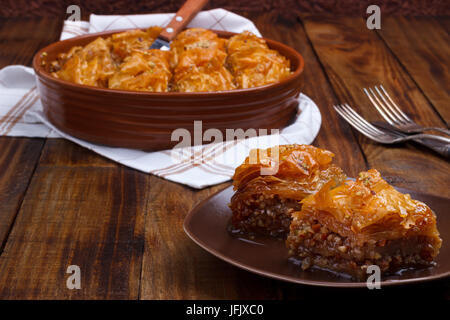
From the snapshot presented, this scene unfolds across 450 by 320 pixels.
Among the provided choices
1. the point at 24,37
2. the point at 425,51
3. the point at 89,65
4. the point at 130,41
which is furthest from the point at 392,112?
the point at 24,37

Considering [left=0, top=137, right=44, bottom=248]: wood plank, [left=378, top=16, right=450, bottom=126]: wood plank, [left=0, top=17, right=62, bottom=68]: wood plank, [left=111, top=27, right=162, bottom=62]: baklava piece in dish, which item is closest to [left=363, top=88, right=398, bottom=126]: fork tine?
[left=378, top=16, right=450, bottom=126]: wood plank

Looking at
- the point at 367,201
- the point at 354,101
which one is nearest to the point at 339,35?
the point at 354,101

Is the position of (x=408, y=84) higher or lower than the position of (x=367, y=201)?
lower

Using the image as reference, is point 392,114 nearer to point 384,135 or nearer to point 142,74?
point 384,135

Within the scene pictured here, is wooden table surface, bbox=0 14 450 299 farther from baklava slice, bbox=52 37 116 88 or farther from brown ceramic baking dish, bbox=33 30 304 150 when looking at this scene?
baklava slice, bbox=52 37 116 88

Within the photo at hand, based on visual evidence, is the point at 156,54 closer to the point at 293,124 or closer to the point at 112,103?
the point at 112,103

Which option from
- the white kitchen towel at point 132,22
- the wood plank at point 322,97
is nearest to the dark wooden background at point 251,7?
the wood plank at point 322,97
